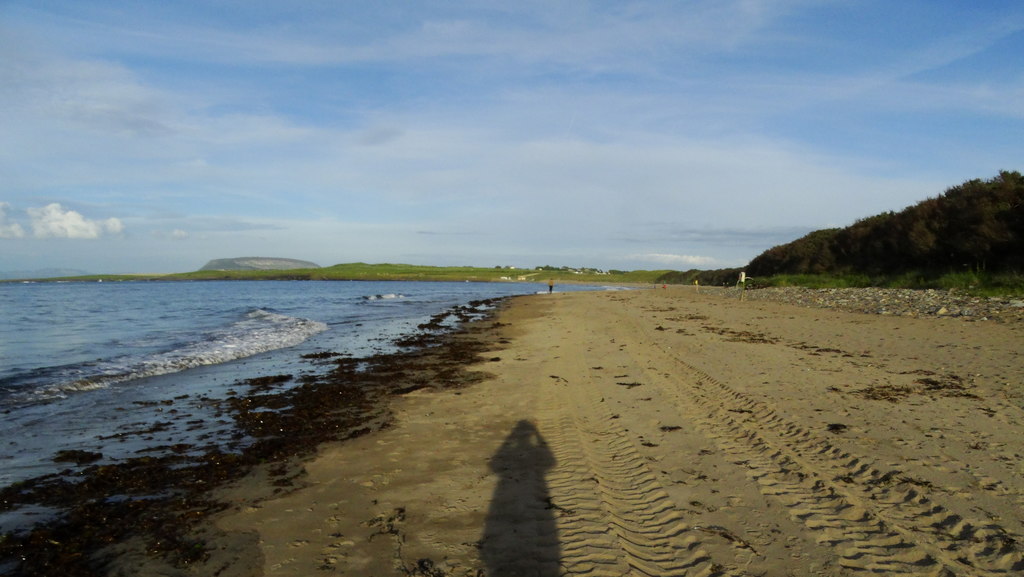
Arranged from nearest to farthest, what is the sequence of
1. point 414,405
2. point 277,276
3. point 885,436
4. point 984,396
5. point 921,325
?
point 885,436
point 984,396
point 414,405
point 921,325
point 277,276

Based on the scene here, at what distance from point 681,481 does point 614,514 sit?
0.96m

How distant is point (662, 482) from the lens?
4.84 meters

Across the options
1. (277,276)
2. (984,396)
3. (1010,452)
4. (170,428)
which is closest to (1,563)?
(170,428)

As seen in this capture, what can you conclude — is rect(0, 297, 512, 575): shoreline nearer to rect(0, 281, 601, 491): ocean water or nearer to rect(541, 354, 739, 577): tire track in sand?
rect(0, 281, 601, 491): ocean water

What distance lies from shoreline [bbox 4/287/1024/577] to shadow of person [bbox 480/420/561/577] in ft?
0.07

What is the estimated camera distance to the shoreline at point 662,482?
12.0 feet

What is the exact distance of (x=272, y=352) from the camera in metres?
14.9

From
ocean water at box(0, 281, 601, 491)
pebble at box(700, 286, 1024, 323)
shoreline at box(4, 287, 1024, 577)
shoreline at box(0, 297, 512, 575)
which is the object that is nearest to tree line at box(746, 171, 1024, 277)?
pebble at box(700, 286, 1024, 323)

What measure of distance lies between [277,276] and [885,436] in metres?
151

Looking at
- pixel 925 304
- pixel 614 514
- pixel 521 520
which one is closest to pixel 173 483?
pixel 521 520

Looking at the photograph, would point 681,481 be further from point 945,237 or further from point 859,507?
point 945,237

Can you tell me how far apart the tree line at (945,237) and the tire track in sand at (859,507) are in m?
20.5

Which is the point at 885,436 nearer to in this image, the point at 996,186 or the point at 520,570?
the point at 520,570

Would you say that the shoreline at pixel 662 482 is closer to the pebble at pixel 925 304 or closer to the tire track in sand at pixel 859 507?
the tire track in sand at pixel 859 507
